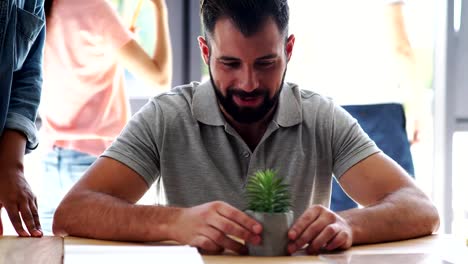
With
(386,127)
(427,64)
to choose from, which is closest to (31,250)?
(386,127)

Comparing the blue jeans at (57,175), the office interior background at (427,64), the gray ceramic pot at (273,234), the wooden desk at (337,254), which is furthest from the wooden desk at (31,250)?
the office interior background at (427,64)

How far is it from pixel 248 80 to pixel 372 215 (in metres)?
0.44

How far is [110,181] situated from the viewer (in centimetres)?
174

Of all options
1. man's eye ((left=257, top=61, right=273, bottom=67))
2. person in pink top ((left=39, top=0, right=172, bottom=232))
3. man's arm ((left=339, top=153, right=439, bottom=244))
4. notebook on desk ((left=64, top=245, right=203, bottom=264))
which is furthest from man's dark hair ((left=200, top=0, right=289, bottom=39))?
person in pink top ((left=39, top=0, right=172, bottom=232))

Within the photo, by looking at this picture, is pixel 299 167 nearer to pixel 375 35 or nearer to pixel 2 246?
pixel 2 246

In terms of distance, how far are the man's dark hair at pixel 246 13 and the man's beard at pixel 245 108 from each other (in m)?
0.14

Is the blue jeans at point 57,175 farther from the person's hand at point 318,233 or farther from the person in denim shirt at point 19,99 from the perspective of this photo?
the person's hand at point 318,233

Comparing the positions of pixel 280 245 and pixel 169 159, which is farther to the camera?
pixel 169 159

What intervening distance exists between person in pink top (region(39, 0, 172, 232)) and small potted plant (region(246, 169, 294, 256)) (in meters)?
1.29

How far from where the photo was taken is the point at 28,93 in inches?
68.1

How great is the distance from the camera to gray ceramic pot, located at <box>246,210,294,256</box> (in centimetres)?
134

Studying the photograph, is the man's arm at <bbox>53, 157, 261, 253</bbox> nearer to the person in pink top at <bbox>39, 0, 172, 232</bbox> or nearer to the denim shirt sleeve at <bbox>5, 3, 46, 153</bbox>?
the denim shirt sleeve at <bbox>5, 3, 46, 153</bbox>

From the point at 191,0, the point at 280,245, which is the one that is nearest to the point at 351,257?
the point at 280,245

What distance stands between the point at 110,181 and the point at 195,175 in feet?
0.77
